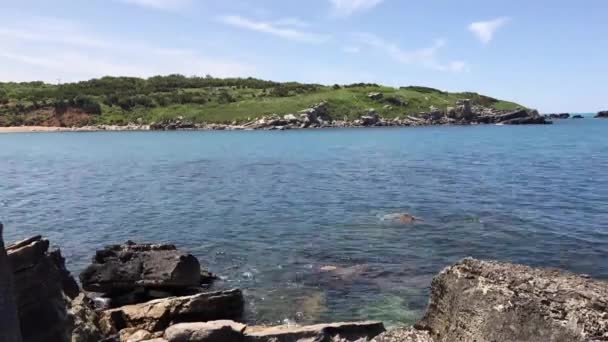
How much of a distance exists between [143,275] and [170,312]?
4.79 m

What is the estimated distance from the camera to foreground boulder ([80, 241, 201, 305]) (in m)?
22.5

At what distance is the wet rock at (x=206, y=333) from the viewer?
1577 centimetres

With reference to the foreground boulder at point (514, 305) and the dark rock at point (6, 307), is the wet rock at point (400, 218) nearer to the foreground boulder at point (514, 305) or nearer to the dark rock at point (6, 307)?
the dark rock at point (6, 307)

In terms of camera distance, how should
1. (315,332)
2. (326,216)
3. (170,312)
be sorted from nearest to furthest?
(315,332) < (170,312) < (326,216)

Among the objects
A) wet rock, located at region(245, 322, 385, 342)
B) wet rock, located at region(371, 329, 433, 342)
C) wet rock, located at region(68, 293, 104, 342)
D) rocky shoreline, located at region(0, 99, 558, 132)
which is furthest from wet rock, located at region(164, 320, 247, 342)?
rocky shoreline, located at region(0, 99, 558, 132)

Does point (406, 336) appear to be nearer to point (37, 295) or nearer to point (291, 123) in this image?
point (37, 295)

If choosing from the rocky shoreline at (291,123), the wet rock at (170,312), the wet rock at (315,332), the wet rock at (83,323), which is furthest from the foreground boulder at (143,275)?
the rocky shoreline at (291,123)

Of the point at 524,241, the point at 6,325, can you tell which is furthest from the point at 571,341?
the point at 524,241

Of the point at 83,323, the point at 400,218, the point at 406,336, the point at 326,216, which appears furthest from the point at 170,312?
the point at 326,216

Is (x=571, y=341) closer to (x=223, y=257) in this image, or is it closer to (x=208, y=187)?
(x=223, y=257)

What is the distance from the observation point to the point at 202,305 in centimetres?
1911

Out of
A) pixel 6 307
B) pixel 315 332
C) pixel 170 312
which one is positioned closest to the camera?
pixel 6 307

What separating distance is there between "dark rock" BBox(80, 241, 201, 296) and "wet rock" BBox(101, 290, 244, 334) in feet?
10.8

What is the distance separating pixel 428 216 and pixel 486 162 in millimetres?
40596
